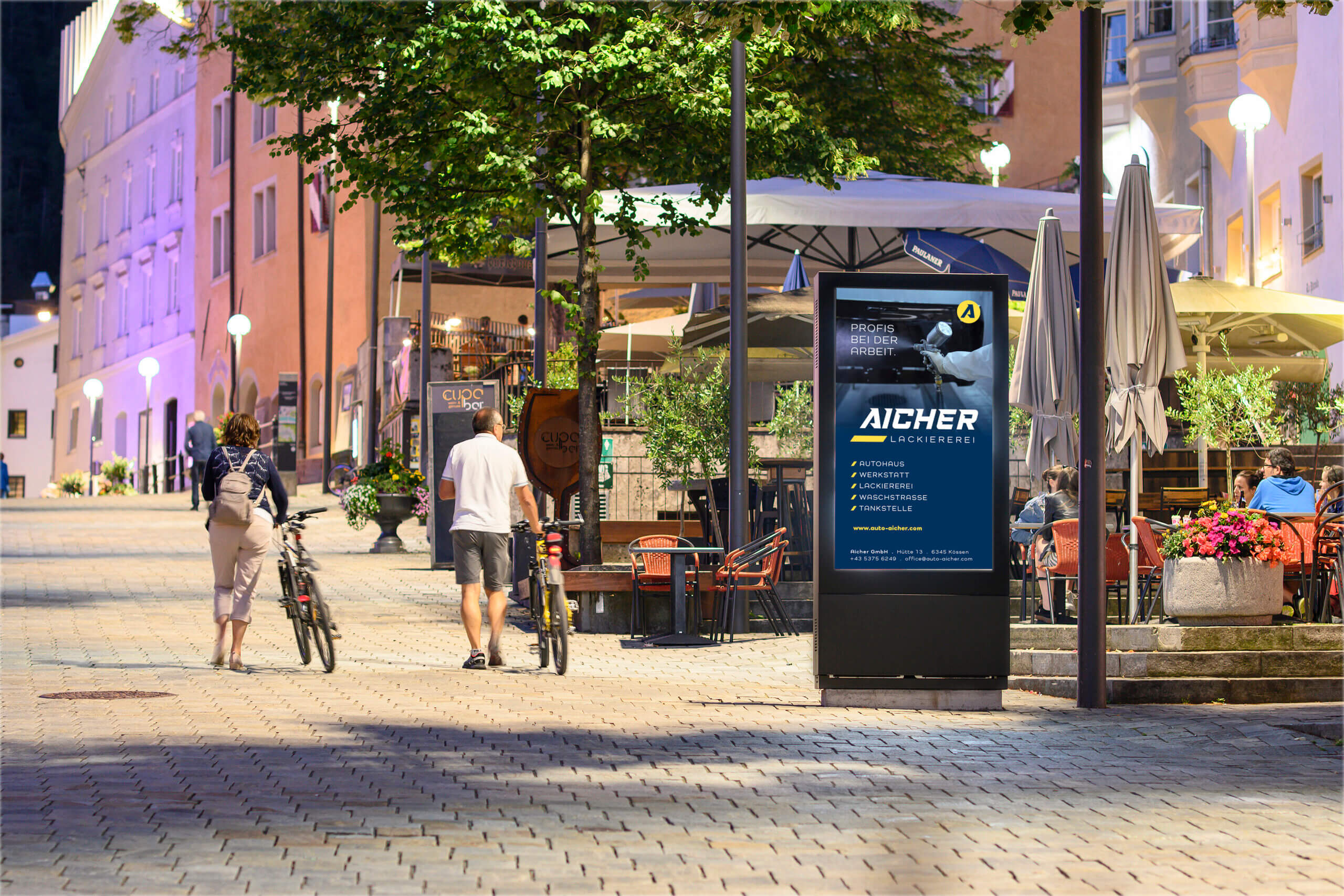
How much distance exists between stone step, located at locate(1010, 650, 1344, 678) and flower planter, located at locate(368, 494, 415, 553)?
14.4m

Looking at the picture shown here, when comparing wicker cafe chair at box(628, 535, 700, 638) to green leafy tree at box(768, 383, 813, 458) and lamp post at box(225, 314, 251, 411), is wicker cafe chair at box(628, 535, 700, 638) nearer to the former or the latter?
green leafy tree at box(768, 383, 813, 458)

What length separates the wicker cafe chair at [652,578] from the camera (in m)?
14.4

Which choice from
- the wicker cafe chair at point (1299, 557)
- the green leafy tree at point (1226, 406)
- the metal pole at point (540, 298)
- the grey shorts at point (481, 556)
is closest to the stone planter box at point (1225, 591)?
the wicker cafe chair at point (1299, 557)

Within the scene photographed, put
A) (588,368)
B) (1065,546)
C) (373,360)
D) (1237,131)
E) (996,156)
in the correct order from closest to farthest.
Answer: (1065,546) < (588,368) < (996,156) < (1237,131) < (373,360)

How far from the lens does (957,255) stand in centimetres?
1705

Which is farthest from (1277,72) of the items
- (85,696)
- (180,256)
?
(180,256)

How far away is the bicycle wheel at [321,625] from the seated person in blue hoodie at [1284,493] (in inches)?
264

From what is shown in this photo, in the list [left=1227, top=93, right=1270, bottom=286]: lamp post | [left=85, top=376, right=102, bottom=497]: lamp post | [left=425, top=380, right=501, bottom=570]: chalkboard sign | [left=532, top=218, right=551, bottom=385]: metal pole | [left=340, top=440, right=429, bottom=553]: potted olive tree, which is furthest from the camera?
[left=85, top=376, right=102, bottom=497]: lamp post

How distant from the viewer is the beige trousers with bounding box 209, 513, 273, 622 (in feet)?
38.8

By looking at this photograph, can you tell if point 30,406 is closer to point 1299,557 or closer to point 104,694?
point 104,694

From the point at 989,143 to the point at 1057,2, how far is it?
1710 centimetres

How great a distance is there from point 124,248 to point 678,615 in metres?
55.0

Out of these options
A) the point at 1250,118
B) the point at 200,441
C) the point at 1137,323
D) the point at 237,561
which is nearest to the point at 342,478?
the point at 200,441

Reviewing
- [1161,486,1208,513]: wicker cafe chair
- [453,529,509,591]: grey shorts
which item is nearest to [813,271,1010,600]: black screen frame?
[453,529,509,591]: grey shorts
